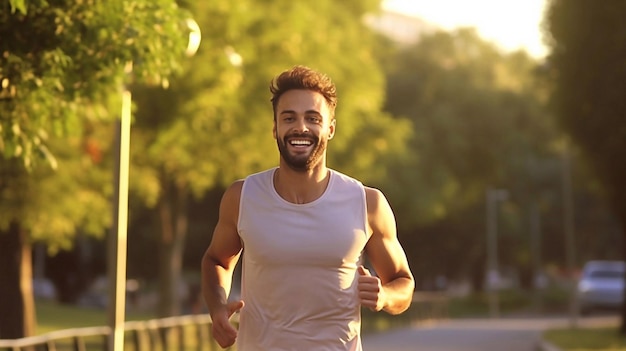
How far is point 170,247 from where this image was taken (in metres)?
36.5

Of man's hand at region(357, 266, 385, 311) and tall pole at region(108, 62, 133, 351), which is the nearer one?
man's hand at region(357, 266, 385, 311)

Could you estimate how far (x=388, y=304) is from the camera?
5.70 meters

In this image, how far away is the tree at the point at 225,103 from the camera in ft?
96.4

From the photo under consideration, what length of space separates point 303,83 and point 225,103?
24.1 m

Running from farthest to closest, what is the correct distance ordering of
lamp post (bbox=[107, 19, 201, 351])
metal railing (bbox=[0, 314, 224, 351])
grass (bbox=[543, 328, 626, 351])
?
grass (bbox=[543, 328, 626, 351])
lamp post (bbox=[107, 19, 201, 351])
metal railing (bbox=[0, 314, 224, 351])

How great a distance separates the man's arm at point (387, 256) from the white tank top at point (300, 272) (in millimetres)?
96

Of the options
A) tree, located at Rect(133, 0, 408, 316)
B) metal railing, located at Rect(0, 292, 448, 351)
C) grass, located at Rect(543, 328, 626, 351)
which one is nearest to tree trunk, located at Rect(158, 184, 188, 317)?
tree, located at Rect(133, 0, 408, 316)

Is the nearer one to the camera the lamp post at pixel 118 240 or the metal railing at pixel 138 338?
the metal railing at pixel 138 338

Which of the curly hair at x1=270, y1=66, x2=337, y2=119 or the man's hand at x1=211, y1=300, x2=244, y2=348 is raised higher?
the curly hair at x1=270, y1=66, x2=337, y2=119

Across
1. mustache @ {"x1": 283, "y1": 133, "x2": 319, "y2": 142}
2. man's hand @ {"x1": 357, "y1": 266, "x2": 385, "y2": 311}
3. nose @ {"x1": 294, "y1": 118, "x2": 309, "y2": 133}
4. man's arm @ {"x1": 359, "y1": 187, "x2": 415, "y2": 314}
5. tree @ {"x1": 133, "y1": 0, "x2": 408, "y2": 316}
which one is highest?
tree @ {"x1": 133, "y1": 0, "x2": 408, "y2": 316}

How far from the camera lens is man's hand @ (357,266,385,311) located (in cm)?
555

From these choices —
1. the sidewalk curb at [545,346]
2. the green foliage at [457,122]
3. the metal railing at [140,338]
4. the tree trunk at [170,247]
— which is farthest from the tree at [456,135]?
the metal railing at [140,338]

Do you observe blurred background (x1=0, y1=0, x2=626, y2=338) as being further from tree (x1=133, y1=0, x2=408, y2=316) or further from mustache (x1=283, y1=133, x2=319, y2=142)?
mustache (x1=283, y1=133, x2=319, y2=142)

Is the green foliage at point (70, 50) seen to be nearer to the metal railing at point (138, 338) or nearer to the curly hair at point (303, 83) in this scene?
the metal railing at point (138, 338)
